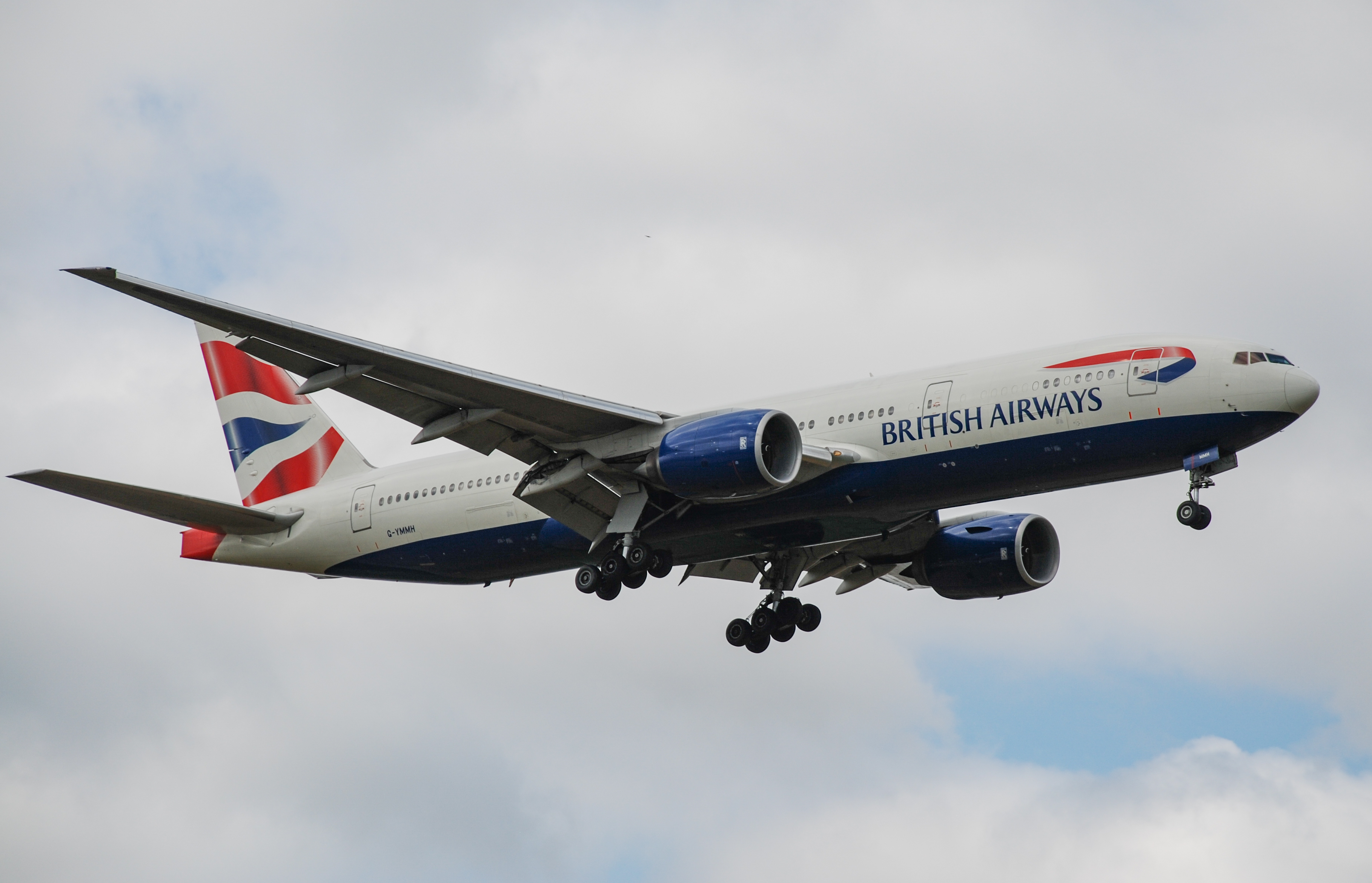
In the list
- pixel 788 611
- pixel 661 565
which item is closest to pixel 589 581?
pixel 661 565

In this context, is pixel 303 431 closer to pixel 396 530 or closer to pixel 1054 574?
pixel 396 530

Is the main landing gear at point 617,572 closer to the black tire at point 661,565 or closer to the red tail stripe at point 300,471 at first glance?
the black tire at point 661,565

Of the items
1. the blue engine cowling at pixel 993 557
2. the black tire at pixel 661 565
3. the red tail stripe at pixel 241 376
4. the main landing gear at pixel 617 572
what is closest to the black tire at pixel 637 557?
the main landing gear at pixel 617 572

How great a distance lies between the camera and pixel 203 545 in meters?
40.7

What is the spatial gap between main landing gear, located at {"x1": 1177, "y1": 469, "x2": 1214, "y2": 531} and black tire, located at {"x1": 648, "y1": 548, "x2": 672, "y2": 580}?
11.0 m

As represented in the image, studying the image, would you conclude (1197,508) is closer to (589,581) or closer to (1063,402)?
(1063,402)

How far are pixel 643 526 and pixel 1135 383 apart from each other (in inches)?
424

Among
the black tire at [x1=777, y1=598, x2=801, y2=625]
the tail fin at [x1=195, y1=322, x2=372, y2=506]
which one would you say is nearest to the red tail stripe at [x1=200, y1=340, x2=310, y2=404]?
the tail fin at [x1=195, y1=322, x2=372, y2=506]

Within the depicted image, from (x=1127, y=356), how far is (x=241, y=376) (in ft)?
81.1

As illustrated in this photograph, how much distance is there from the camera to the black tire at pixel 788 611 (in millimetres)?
40312

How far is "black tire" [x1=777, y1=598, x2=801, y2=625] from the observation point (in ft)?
132

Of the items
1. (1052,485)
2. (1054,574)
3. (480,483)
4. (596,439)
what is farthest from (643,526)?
(1054,574)

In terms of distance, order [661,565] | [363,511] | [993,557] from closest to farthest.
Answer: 1. [661,565]
2. [993,557]
3. [363,511]

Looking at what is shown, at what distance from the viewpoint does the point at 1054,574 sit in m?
40.1
